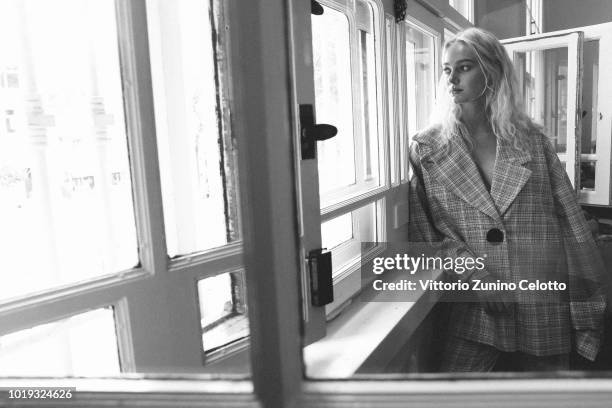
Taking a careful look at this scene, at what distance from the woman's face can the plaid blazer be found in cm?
14

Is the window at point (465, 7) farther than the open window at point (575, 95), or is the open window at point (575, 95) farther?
the window at point (465, 7)

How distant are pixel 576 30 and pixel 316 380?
1733 mm

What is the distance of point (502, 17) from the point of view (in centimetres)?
167

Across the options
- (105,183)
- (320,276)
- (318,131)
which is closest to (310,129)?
(318,131)

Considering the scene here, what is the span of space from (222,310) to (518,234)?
919 mm

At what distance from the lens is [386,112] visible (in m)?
1.48

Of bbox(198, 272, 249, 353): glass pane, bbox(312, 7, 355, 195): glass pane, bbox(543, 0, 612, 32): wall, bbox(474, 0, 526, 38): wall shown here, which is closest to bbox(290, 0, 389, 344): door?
bbox(312, 7, 355, 195): glass pane

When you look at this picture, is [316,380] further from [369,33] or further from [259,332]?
[369,33]

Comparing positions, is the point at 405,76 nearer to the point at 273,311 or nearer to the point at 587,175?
the point at 587,175

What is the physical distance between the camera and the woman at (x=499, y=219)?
55.9 inches

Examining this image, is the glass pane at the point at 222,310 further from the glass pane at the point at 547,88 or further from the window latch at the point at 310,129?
the glass pane at the point at 547,88

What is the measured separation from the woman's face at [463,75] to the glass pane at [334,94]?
0.34 m

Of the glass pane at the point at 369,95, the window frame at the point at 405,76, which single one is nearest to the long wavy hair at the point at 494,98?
the window frame at the point at 405,76

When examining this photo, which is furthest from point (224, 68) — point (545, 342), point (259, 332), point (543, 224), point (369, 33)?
point (545, 342)
